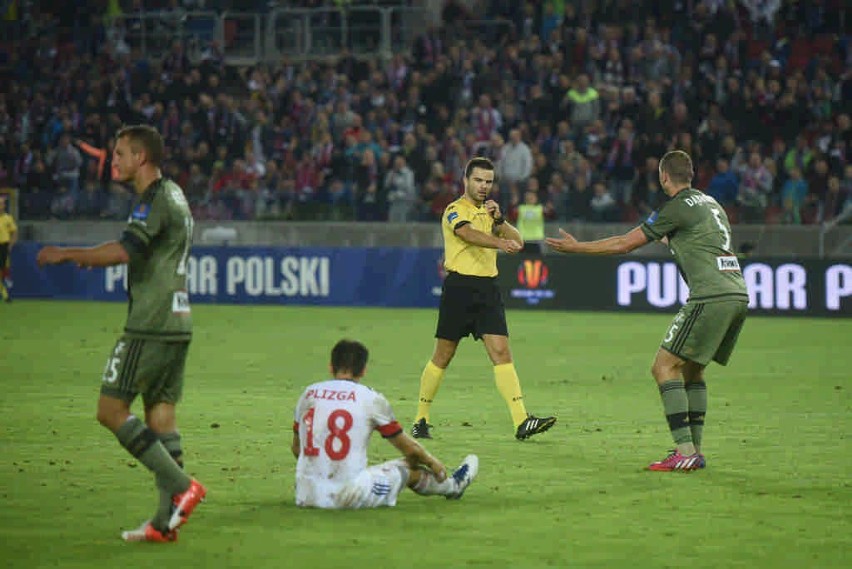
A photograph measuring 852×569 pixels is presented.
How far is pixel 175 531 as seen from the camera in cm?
764

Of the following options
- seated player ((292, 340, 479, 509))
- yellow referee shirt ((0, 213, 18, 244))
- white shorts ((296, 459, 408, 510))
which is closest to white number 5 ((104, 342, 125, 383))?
seated player ((292, 340, 479, 509))

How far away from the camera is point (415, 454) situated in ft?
27.5

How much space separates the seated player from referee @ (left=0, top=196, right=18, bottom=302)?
23446 millimetres

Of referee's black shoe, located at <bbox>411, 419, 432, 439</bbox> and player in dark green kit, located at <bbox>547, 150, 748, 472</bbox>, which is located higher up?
player in dark green kit, located at <bbox>547, 150, 748, 472</bbox>

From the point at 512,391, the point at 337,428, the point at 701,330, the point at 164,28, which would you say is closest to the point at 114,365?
the point at 337,428

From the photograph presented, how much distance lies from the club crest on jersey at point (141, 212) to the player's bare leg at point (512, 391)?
184 inches

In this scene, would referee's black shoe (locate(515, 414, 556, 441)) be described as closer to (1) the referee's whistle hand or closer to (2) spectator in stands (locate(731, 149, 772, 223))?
(1) the referee's whistle hand

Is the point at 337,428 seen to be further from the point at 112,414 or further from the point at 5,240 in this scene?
the point at 5,240

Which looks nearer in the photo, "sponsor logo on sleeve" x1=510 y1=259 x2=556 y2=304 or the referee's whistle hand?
the referee's whistle hand

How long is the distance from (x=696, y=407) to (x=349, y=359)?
3.23 m

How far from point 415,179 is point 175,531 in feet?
74.6

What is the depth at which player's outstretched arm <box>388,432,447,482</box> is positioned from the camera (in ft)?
27.0

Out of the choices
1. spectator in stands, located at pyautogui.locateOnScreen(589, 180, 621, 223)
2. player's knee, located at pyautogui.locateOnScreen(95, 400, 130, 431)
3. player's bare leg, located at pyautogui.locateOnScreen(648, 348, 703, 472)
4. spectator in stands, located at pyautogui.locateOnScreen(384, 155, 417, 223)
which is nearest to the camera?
player's knee, located at pyautogui.locateOnScreen(95, 400, 130, 431)

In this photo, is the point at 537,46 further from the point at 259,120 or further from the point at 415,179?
the point at 259,120
